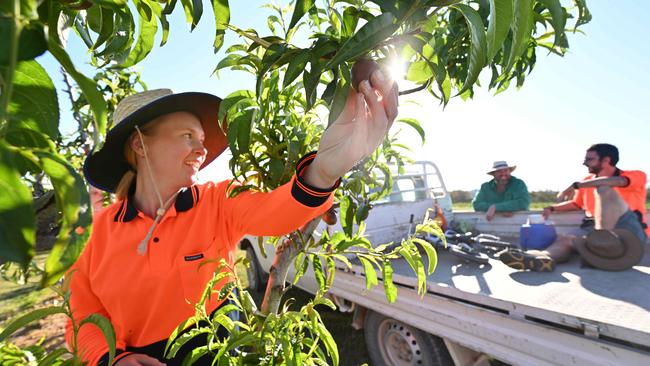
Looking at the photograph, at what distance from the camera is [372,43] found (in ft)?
1.31

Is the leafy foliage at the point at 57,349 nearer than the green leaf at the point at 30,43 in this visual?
No

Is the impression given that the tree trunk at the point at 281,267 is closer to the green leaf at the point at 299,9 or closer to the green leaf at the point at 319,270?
the green leaf at the point at 319,270

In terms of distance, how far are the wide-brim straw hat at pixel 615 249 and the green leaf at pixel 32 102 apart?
345 centimetres

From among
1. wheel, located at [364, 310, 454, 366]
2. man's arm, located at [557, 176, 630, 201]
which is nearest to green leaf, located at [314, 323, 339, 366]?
wheel, located at [364, 310, 454, 366]

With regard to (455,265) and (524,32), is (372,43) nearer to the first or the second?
(524,32)

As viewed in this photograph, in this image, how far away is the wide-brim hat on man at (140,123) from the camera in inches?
49.6

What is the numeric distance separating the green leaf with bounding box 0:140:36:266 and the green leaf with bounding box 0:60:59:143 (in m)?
0.07

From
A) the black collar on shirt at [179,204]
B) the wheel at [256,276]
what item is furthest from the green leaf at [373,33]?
the wheel at [256,276]

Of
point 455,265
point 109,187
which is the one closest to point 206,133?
point 109,187

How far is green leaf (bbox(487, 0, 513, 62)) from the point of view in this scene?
350mm

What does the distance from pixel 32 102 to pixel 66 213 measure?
130 millimetres

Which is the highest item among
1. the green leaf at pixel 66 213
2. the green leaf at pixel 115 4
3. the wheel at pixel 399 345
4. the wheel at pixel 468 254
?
the green leaf at pixel 115 4

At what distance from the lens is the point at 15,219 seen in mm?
248

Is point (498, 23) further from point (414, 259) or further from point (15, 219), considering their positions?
point (414, 259)
